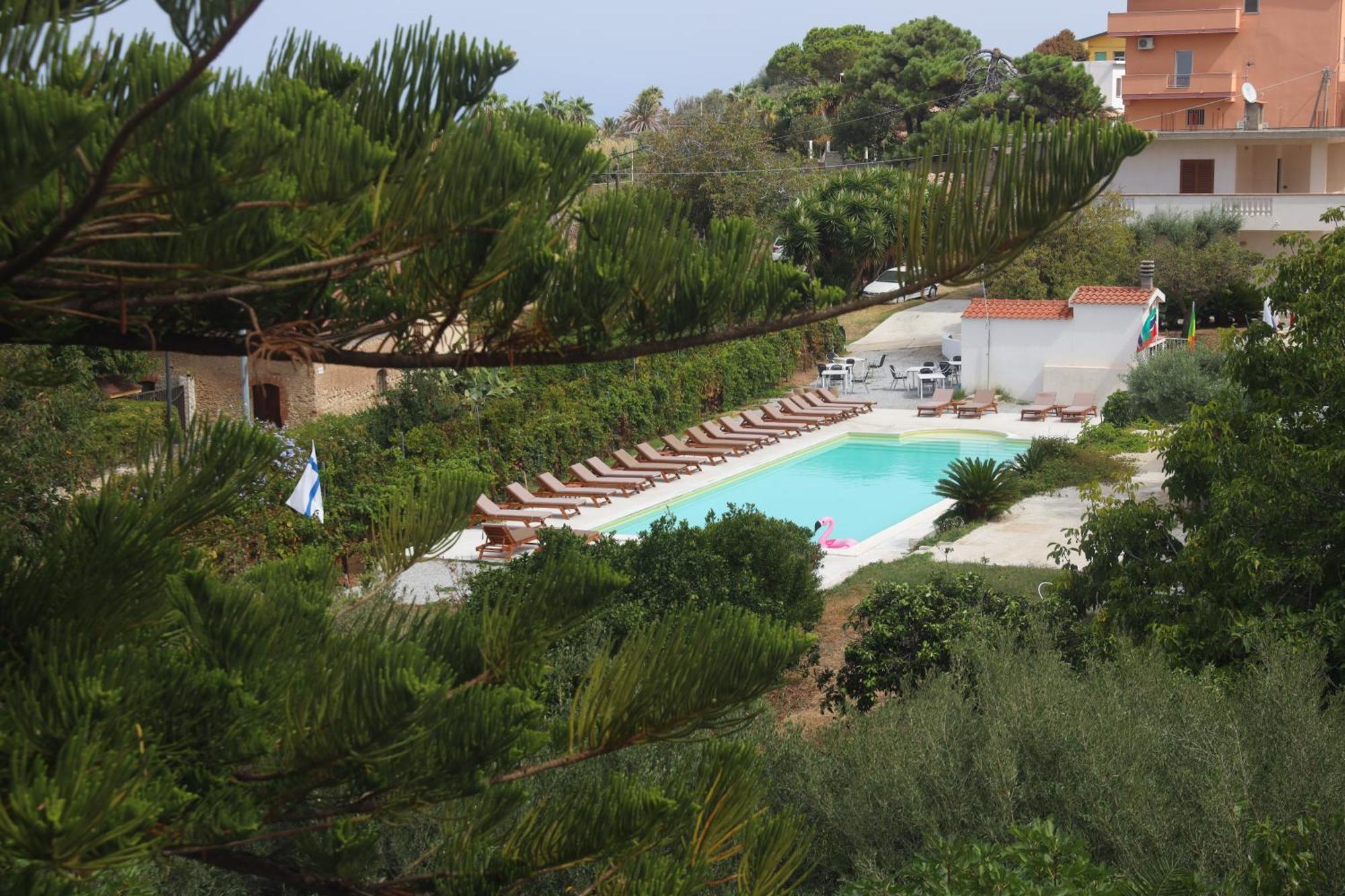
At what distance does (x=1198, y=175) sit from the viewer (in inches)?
1401

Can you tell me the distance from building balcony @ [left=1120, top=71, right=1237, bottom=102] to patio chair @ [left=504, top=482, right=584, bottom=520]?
93.3ft

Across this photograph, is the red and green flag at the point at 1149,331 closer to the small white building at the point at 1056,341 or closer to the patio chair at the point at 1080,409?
the small white building at the point at 1056,341

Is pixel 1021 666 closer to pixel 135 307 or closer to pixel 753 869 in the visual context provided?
pixel 753 869

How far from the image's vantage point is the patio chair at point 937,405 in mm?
24891

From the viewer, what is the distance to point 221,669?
9.20 feet

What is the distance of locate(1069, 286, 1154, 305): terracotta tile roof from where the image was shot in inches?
960

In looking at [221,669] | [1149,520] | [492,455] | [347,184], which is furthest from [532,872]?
[492,455]

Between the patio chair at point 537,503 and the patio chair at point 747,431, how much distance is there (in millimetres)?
5587

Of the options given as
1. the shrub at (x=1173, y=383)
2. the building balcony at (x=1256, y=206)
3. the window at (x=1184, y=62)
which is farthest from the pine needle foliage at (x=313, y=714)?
the window at (x=1184, y=62)

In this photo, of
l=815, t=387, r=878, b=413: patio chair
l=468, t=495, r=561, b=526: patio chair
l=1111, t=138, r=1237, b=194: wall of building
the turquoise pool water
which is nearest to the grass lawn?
the turquoise pool water

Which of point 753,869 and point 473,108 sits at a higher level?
point 473,108

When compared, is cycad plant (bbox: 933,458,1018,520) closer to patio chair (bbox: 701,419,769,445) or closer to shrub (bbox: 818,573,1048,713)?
patio chair (bbox: 701,419,769,445)

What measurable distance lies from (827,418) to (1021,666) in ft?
57.3

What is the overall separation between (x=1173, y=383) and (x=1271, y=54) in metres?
23.7
